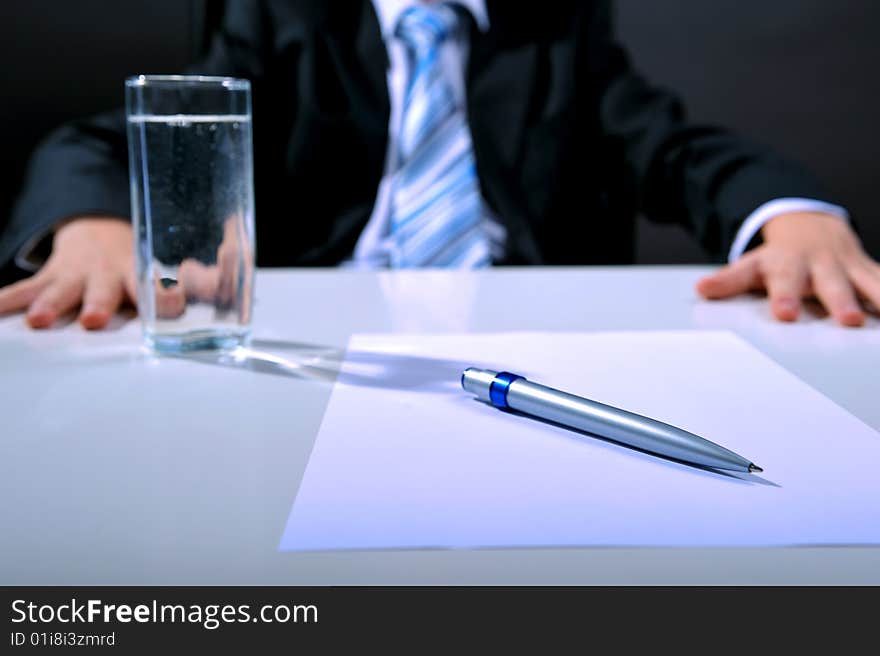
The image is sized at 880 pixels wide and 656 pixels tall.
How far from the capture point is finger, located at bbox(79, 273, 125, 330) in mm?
550

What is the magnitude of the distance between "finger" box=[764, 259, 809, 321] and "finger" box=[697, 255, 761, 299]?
0.01 m

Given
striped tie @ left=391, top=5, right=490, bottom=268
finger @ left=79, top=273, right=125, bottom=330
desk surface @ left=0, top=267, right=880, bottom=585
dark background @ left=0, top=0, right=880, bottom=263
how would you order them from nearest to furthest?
desk surface @ left=0, top=267, right=880, bottom=585
finger @ left=79, top=273, right=125, bottom=330
striped tie @ left=391, top=5, right=490, bottom=268
dark background @ left=0, top=0, right=880, bottom=263

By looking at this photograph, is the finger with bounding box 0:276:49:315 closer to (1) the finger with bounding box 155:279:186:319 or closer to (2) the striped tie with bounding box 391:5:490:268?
(1) the finger with bounding box 155:279:186:319

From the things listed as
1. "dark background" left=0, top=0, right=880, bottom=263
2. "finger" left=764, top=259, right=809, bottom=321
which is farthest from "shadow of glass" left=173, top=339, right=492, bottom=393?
"dark background" left=0, top=0, right=880, bottom=263

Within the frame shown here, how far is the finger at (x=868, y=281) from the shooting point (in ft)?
1.98

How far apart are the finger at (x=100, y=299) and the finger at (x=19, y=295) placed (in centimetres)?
4

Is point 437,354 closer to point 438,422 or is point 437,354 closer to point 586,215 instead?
point 438,422

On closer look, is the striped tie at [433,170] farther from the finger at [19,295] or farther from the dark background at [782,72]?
the dark background at [782,72]

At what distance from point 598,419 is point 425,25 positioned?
0.86 metres

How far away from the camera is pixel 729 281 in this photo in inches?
25.2

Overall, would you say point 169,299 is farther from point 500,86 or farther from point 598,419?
point 500,86

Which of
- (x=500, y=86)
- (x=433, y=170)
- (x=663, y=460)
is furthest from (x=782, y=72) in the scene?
(x=663, y=460)

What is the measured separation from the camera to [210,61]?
1177mm
